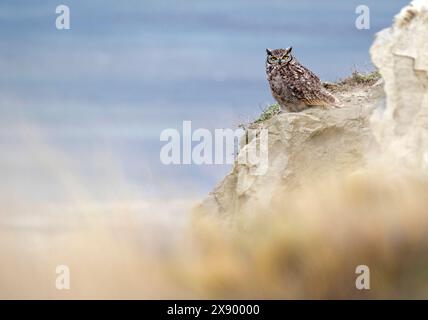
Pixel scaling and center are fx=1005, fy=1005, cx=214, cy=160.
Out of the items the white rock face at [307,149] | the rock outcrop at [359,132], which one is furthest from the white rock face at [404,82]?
the white rock face at [307,149]

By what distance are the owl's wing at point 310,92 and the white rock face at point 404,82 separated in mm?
1457

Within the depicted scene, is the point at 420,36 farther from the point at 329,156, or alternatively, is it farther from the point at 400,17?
the point at 329,156

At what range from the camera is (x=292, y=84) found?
17.0m

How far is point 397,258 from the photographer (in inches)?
592

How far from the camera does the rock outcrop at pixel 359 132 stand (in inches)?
607

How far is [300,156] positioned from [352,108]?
4.19 feet

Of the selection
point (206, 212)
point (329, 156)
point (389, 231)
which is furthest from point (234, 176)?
point (389, 231)

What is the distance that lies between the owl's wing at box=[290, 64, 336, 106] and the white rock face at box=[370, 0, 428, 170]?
4.78ft

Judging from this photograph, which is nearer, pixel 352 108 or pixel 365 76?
pixel 352 108

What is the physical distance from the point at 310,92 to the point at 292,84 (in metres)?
0.36

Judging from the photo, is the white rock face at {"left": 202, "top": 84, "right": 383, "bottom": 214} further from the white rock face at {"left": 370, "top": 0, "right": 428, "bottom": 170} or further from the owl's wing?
the white rock face at {"left": 370, "top": 0, "right": 428, "bottom": 170}

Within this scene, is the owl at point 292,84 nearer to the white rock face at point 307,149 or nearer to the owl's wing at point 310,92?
the owl's wing at point 310,92

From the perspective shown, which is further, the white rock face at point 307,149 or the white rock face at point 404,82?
the white rock face at point 307,149

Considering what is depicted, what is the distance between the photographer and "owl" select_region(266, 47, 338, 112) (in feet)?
55.4
